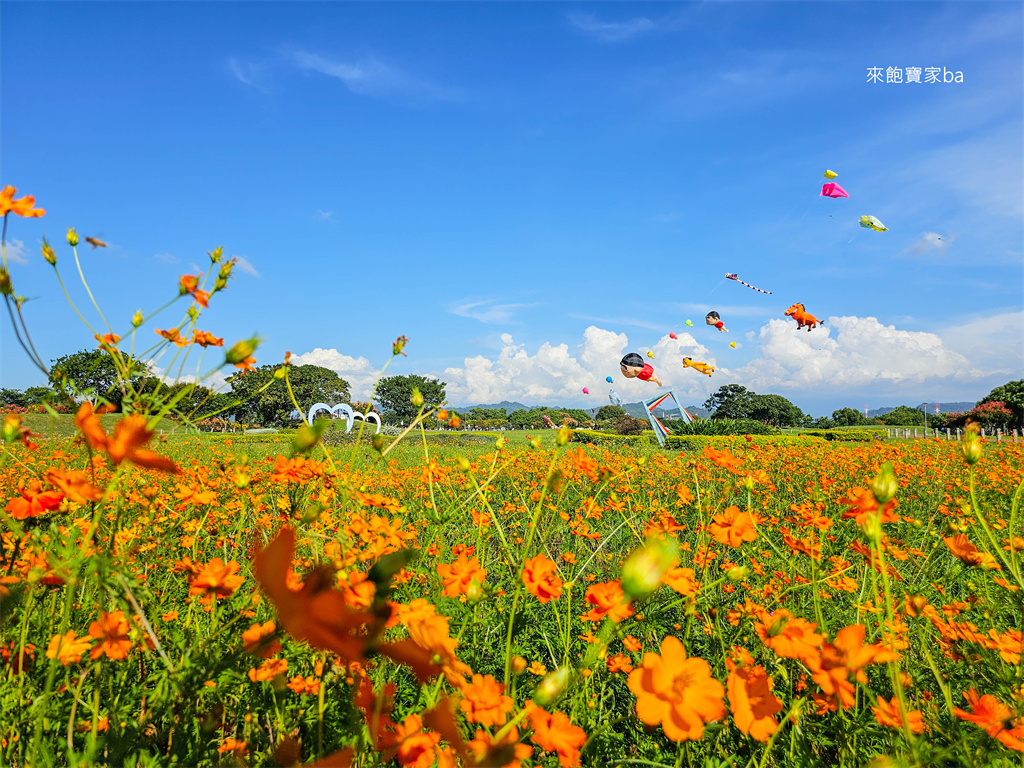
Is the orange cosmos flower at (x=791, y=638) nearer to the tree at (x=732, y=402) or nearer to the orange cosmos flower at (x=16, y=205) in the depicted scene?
the orange cosmos flower at (x=16, y=205)

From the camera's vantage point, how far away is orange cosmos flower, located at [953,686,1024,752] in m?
0.73

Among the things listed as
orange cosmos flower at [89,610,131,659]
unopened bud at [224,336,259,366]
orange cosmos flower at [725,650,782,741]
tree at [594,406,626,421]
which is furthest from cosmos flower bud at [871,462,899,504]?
tree at [594,406,626,421]

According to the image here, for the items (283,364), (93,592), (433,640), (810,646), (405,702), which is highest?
(283,364)

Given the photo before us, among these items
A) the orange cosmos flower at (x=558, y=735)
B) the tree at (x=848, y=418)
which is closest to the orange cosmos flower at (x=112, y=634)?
the orange cosmos flower at (x=558, y=735)

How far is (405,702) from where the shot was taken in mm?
1209

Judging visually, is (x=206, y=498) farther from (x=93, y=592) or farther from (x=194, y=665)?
(x=93, y=592)

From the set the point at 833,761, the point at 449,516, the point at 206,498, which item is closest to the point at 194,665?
the point at 206,498

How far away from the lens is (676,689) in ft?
1.89

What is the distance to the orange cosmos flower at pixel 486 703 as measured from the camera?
1.99ft

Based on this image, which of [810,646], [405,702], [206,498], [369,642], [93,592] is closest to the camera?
[369,642]

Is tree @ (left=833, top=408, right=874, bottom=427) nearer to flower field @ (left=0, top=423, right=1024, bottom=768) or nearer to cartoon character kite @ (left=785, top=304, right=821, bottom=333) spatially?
cartoon character kite @ (left=785, top=304, right=821, bottom=333)

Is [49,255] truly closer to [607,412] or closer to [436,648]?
[436,648]

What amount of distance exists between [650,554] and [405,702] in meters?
1.02

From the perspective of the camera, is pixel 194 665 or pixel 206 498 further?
pixel 206 498
